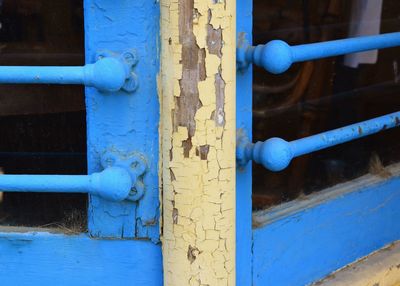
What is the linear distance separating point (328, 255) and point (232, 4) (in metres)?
0.75

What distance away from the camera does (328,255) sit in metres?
1.74

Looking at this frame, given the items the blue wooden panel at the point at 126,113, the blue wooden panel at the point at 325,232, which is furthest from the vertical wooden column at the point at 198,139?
the blue wooden panel at the point at 325,232

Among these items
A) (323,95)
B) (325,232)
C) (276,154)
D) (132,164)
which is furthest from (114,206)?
(323,95)

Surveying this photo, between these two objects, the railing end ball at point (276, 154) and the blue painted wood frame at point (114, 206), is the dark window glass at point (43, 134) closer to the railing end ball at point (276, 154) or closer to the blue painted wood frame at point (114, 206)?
the blue painted wood frame at point (114, 206)

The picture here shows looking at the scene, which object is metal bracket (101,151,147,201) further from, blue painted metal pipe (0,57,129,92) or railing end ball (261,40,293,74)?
railing end ball (261,40,293,74)

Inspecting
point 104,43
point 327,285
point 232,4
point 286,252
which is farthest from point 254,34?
point 327,285

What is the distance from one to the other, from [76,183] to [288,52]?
494 mm

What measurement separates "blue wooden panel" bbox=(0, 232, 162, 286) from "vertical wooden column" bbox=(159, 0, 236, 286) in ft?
0.31

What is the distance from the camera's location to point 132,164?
1.42 m

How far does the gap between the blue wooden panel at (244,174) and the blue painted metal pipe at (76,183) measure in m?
0.30

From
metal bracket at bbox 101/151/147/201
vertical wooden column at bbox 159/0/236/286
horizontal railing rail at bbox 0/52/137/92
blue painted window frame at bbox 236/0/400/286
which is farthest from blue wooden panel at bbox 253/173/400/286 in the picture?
horizontal railing rail at bbox 0/52/137/92

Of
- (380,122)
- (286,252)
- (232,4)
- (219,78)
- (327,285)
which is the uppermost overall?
(232,4)

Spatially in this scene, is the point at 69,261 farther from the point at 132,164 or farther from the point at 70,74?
the point at 70,74

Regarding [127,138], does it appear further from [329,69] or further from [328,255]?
[329,69]
